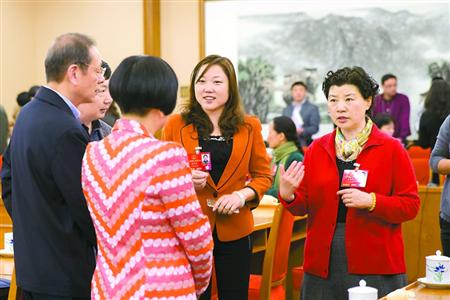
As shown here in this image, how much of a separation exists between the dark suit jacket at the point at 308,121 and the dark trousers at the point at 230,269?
707 cm

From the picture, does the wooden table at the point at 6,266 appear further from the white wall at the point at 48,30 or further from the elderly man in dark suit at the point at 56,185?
the white wall at the point at 48,30

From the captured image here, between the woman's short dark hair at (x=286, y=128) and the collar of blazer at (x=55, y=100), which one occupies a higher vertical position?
the collar of blazer at (x=55, y=100)

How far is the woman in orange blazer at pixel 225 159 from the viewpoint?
11.5 feet

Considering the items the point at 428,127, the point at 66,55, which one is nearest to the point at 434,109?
the point at 428,127

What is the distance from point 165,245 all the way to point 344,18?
9659mm

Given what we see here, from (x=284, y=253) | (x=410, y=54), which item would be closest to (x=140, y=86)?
(x=284, y=253)

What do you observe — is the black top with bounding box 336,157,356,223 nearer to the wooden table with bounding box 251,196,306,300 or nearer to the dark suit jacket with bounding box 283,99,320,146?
the wooden table with bounding box 251,196,306,300

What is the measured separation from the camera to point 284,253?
450 centimetres

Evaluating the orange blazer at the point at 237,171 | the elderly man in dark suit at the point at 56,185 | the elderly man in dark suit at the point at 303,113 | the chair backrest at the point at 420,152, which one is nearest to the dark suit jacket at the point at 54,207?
the elderly man in dark suit at the point at 56,185

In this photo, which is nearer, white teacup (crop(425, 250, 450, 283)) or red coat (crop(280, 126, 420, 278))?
white teacup (crop(425, 250, 450, 283))

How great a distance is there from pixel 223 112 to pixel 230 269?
27.4 inches

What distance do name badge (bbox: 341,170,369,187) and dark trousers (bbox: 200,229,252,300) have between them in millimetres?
616

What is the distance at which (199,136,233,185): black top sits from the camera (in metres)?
3.56

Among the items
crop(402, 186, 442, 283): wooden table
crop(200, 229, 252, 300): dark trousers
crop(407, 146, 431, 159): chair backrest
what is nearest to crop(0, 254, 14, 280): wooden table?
crop(200, 229, 252, 300): dark trousers
